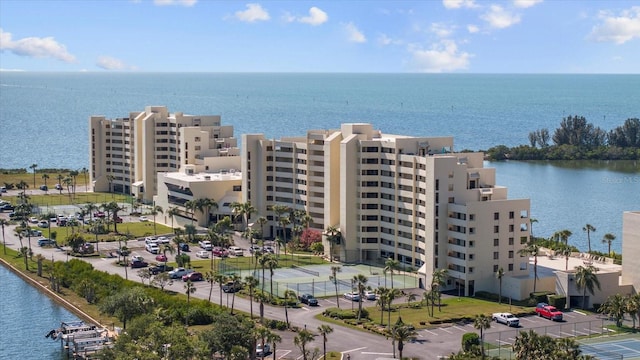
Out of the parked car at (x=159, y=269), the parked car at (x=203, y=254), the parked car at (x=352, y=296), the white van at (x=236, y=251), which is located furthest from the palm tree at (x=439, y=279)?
the parked car at (x=203, y=254)

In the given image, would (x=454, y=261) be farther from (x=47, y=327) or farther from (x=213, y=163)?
(x=213, y=163)

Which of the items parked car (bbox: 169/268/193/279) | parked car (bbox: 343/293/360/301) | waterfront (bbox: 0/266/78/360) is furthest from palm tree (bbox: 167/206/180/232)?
parked car (bbox: 343/293/360/301)

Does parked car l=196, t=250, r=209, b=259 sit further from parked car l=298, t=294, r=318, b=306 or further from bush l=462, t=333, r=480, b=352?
bush l=462, t=333, r=480, b=352

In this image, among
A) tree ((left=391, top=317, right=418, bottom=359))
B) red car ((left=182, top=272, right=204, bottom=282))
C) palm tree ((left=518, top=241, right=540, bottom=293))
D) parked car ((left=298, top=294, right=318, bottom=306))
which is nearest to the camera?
tree ((left=391, top=317, right=418, bottom=359))

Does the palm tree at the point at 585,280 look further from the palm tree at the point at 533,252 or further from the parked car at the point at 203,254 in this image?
the parked car at the point at 203,254

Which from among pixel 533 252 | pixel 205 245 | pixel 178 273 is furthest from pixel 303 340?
pixel 205 245
